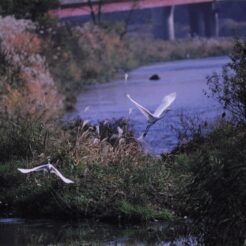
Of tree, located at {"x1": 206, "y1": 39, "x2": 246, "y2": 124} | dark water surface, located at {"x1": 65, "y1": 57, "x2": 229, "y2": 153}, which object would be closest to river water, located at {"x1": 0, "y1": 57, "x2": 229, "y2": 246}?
dark water surface, located at {"x1": 65, "y1": 57, "x2": 229, "y2": 153}

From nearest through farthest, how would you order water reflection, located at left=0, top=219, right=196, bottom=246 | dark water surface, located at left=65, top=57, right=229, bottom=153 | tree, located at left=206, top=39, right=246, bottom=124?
water reflection, located at left=0, top=219, right=196, bottom=246
tree, located at left=206, top=39, right=246, bottom=124
dark water surface, located at left=65, top=57, right=229, bottom=153

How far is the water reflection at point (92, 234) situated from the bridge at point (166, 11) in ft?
206

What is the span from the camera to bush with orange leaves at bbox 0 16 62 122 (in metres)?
26.4

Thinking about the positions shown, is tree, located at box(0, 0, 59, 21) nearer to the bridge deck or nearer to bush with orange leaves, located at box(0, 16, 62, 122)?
bush with orange leaves, located at box(0, 16, 62, 122)

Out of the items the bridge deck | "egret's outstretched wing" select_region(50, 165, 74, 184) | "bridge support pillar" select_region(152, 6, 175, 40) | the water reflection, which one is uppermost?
"egret's outstretched wing" select_region(50, 165, 74, 184)

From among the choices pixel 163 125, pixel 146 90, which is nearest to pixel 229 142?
pixel 163 125

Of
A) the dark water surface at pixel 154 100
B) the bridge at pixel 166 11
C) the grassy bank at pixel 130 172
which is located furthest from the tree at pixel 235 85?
the bridge at pixel 166 11

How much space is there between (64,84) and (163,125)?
59.8 feet

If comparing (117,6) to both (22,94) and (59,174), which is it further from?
(59,174)

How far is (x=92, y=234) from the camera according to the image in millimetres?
12469

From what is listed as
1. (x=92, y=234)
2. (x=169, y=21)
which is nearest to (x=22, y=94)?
(x=92, y=234)

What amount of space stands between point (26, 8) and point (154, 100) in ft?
33.8

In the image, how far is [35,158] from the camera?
50.4 ft

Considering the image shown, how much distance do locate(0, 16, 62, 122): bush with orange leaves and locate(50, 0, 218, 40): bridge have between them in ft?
130
